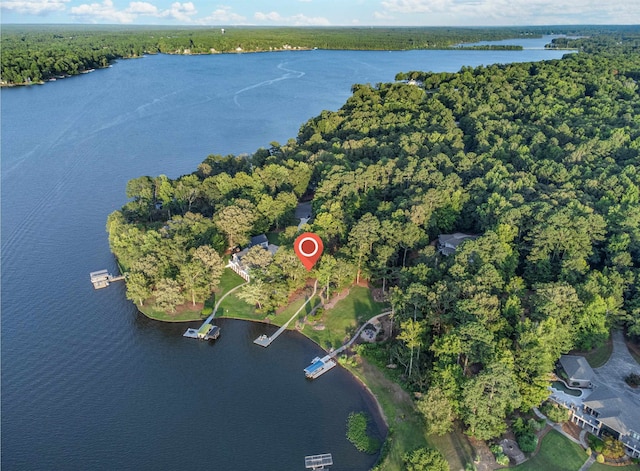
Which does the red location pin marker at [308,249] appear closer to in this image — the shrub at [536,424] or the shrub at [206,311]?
the shrub at [206,311]

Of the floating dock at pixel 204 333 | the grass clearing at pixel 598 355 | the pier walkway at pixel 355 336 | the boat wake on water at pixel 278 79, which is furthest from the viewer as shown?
the boat wake on water at pixel 278 79

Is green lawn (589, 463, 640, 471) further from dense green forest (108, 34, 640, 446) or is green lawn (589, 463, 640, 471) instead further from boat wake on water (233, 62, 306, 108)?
boat wake on water (233, 62, 306, 108)

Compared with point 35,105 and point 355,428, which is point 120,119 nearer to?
point 35,105

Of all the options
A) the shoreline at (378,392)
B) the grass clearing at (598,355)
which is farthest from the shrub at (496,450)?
the grass clearing at (598,355)

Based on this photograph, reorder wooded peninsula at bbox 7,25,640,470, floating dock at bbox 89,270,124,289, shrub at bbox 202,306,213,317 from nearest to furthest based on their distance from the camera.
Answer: wooded peninsula at bbox 7,25,640,470
shrub at bbox 202,306,213,317
floating dock at bbox 89,270,124,289

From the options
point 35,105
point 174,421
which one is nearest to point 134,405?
point 174,421

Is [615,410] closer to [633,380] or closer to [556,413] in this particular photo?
[556,413]

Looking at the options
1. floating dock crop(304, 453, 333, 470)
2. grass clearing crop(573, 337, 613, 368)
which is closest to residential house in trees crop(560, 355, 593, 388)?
grass clearing crop(573, 337, 613, 368)
